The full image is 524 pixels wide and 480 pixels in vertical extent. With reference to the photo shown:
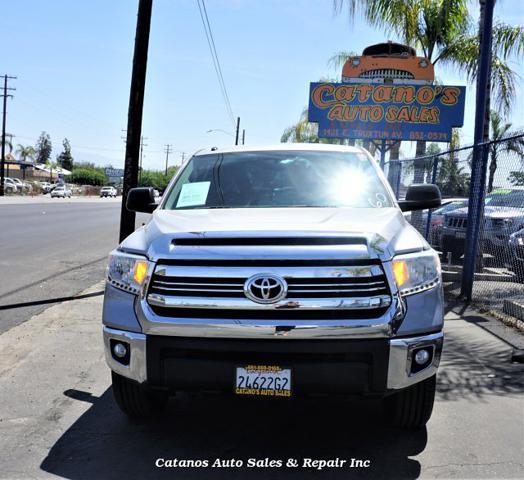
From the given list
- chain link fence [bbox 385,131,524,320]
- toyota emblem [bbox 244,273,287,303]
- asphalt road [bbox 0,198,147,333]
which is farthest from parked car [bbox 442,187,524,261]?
asphalt road [bbox 0,198,147,333]

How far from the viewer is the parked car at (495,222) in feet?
25.3

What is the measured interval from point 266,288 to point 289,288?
12cm

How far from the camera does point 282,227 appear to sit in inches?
132

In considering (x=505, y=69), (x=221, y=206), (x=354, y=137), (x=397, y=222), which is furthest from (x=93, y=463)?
(x=505, y=69)

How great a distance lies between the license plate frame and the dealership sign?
479 inches

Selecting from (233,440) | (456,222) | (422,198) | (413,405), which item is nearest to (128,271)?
(233,440)

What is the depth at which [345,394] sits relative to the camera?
3.15 m

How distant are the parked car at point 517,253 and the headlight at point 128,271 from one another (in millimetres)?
6447

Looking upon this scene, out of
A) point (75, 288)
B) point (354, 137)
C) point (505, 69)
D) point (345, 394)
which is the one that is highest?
point (505, 69)

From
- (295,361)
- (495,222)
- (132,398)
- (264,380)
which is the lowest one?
(132,398)

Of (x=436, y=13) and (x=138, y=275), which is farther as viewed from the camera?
(x=436, y=13)

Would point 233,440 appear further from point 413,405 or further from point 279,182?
point 279,182

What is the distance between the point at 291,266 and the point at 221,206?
1.35 metres

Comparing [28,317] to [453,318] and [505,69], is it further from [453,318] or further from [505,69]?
[505,69]
